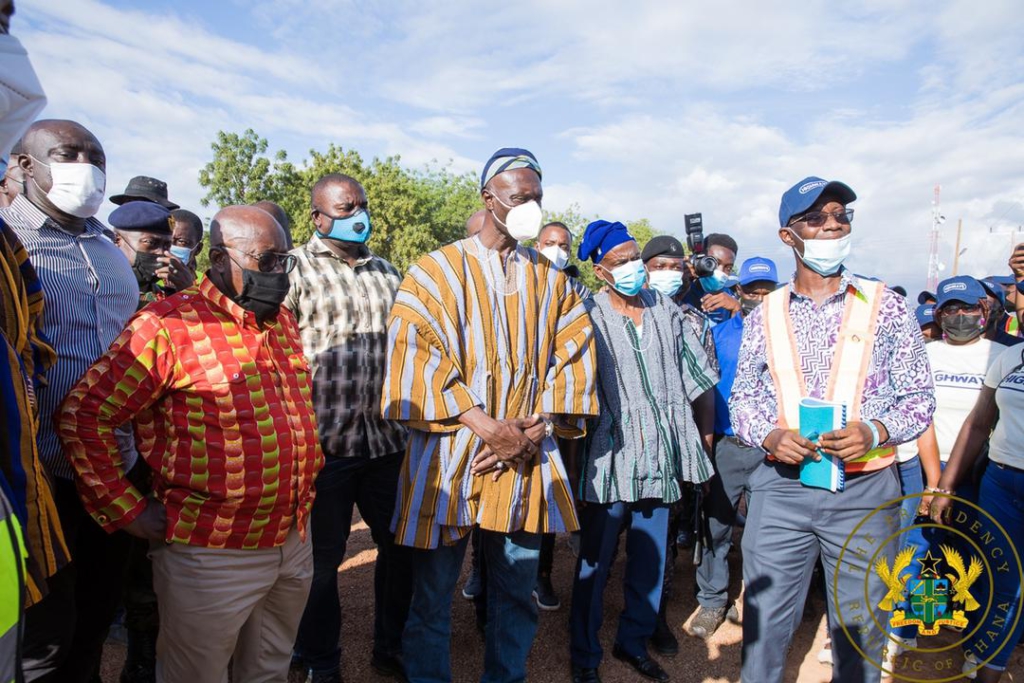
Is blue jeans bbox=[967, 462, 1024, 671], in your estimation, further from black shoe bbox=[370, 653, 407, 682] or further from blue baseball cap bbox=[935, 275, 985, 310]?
black shoe bbox=[370, 653, 407, 682]

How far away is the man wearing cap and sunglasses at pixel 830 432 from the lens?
257cm

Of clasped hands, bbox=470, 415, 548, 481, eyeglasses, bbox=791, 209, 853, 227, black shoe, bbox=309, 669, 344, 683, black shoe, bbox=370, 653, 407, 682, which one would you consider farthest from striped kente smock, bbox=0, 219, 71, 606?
eyeglasses, bbox=791, 209, 853, 227

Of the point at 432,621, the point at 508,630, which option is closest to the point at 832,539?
the point at 508,630

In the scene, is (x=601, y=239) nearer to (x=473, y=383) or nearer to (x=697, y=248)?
(x=473, y=383)

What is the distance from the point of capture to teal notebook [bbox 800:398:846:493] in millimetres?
2510

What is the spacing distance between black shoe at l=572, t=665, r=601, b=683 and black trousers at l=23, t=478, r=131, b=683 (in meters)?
2.18

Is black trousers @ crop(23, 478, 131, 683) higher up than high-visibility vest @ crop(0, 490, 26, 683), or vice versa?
high-visibility vest @ crop(0, 490, 26, 683)

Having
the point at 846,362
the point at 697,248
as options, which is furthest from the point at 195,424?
the point at 697,248

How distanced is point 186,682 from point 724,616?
3.20 metres

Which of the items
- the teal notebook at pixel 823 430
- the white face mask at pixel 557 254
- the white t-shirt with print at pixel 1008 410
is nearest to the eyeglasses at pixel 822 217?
the teal notebook at pixel 823 430

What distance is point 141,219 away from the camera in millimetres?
3527

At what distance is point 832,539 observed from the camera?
8.54 ft

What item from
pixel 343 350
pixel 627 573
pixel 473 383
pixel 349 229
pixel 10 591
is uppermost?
pixel 349 229

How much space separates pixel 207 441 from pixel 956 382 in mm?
4198
